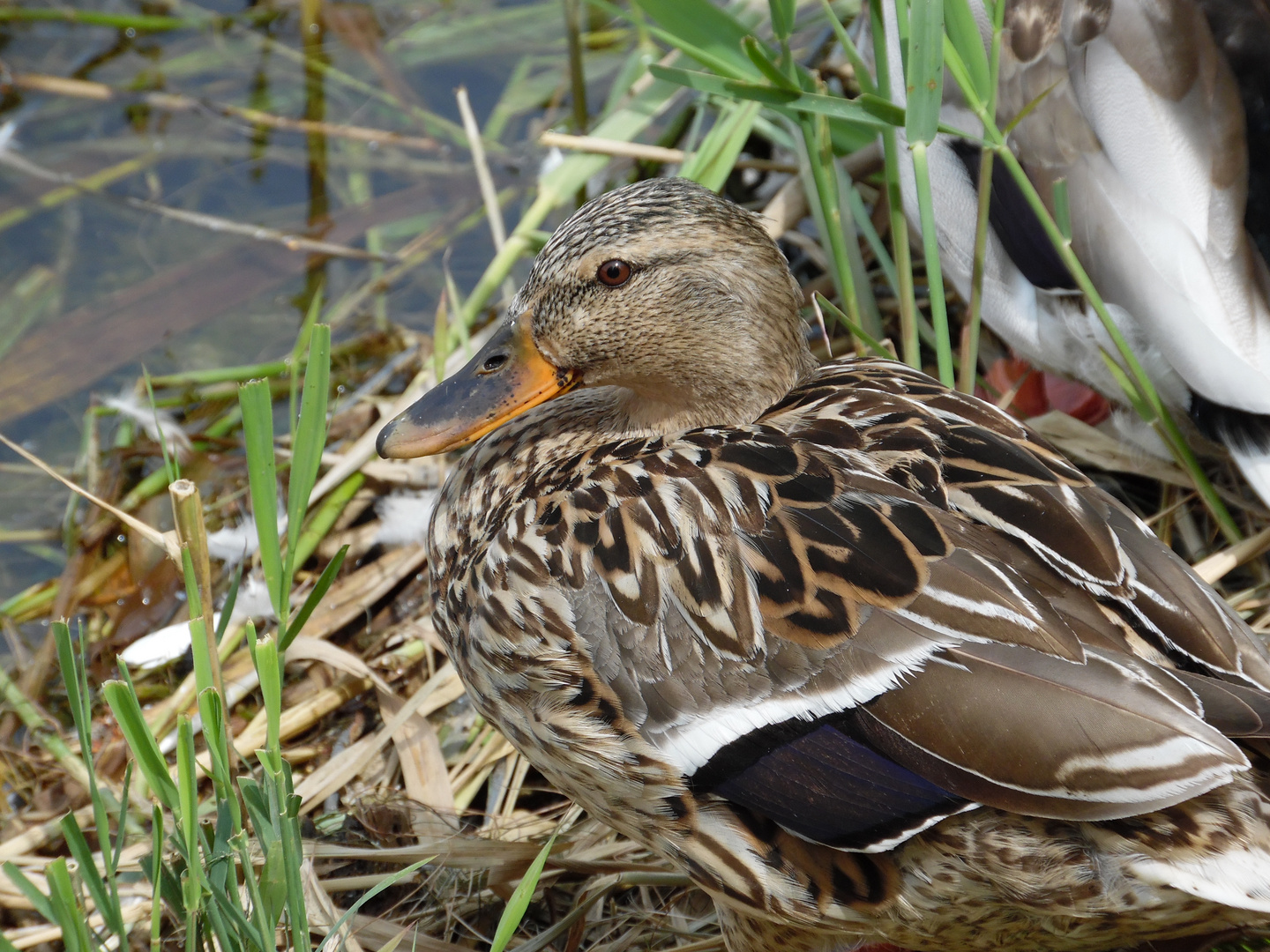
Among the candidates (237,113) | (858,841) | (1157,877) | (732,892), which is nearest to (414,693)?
(732,892)

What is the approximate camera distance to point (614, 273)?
2.36 meters

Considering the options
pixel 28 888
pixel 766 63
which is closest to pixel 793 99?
pixel 766 63

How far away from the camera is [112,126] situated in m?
4.56

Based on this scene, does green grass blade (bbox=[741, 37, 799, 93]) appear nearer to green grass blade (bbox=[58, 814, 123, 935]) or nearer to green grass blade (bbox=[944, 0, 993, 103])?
green grass blade (bbox=[944, 0, 993, 103])

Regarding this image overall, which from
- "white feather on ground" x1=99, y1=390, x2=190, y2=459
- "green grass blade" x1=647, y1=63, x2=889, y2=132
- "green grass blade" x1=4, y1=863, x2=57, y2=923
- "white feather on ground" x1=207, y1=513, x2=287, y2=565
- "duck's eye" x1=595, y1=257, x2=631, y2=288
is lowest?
"white feather on ground" x1=207, y1=513, x2=287, y2=565

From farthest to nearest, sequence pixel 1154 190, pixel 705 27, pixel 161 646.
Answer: pixel 161 646 < pixel 1154 190 < pixel 705 27

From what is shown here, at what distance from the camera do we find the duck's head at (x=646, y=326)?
235cm

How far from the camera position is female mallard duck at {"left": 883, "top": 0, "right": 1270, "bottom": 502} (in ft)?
8.64

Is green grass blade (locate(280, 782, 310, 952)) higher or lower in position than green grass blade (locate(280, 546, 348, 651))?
lower

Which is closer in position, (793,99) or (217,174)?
(793,99)

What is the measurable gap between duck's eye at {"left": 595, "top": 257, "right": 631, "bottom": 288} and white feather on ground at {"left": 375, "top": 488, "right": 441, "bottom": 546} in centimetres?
114

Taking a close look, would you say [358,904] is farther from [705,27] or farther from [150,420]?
[150,420]

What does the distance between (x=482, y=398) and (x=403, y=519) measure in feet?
3.35

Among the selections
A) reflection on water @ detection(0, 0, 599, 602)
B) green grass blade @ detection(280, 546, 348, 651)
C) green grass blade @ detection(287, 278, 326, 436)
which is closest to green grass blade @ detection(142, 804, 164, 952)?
green grass blade @ detection(280, 546, 348, 651)
